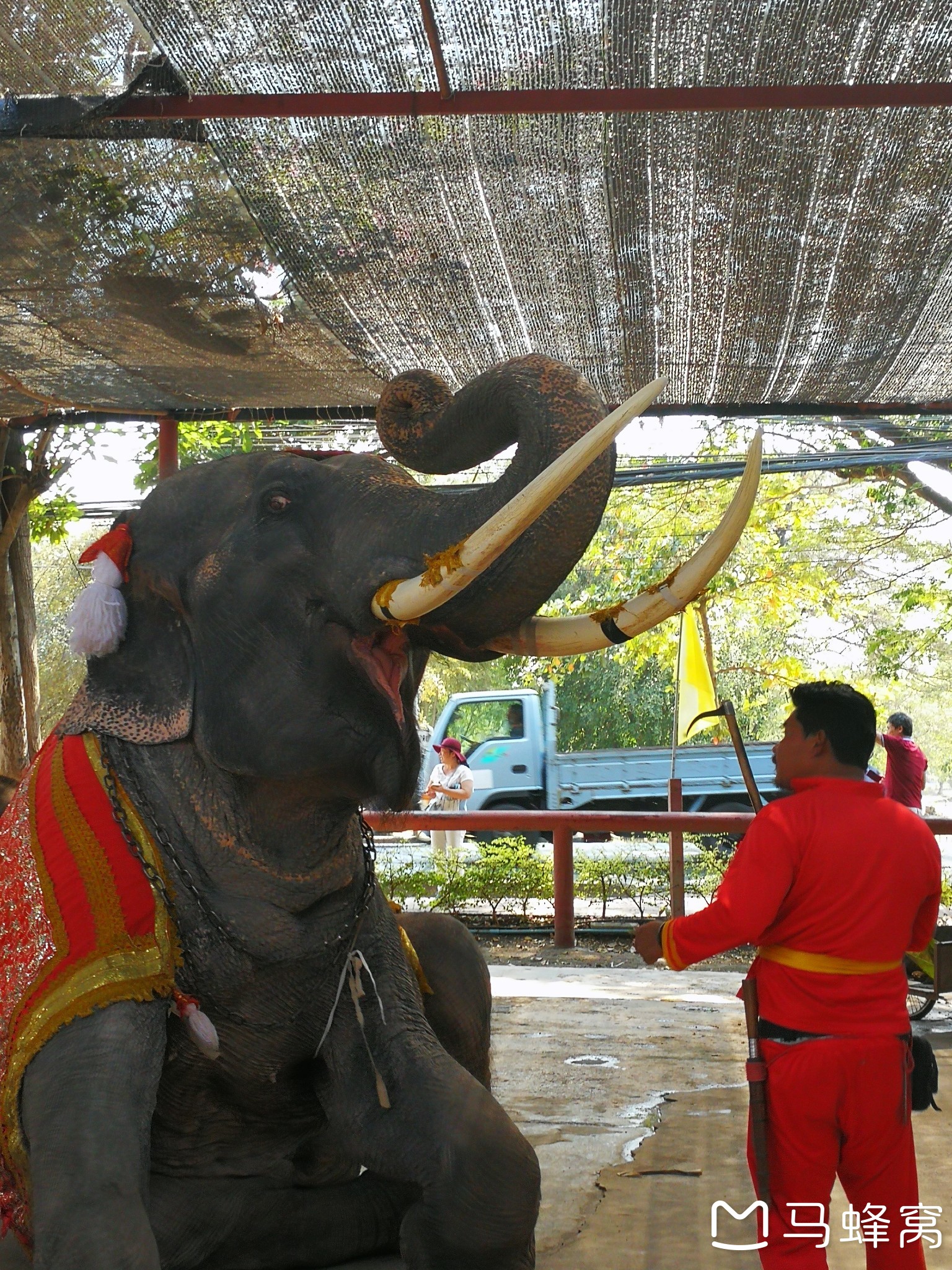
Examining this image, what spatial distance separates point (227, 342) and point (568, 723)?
23540mm

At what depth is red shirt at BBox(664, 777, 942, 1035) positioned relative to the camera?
2797 mm

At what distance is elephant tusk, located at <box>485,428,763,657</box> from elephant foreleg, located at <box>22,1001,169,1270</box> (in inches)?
36.0

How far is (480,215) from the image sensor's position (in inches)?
151

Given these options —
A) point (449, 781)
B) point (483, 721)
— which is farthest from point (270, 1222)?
point (483, 721)

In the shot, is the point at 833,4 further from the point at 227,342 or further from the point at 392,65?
the point at 227,342

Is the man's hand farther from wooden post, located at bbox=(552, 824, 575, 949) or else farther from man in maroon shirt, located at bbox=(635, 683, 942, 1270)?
wooden post, located at bbox=(552, 824, 575, 949)

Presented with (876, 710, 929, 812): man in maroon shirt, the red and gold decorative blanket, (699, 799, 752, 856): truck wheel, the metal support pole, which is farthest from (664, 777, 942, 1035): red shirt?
(699, 799, 752, 856): truck wheel

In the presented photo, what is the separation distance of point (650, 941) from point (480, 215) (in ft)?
6.71

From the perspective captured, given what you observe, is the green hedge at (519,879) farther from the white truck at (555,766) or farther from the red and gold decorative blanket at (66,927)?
the red and gold decorative blanket at (66,927)

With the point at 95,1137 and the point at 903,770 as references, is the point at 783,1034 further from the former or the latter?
the point at 903,770

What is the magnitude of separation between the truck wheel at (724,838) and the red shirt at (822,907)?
9.76 meters

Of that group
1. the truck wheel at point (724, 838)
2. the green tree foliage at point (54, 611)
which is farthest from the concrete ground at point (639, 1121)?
the green tree foliage at point (54, 611)

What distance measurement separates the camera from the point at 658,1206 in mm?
3523

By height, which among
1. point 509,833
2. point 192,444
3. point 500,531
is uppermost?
point 192,444
